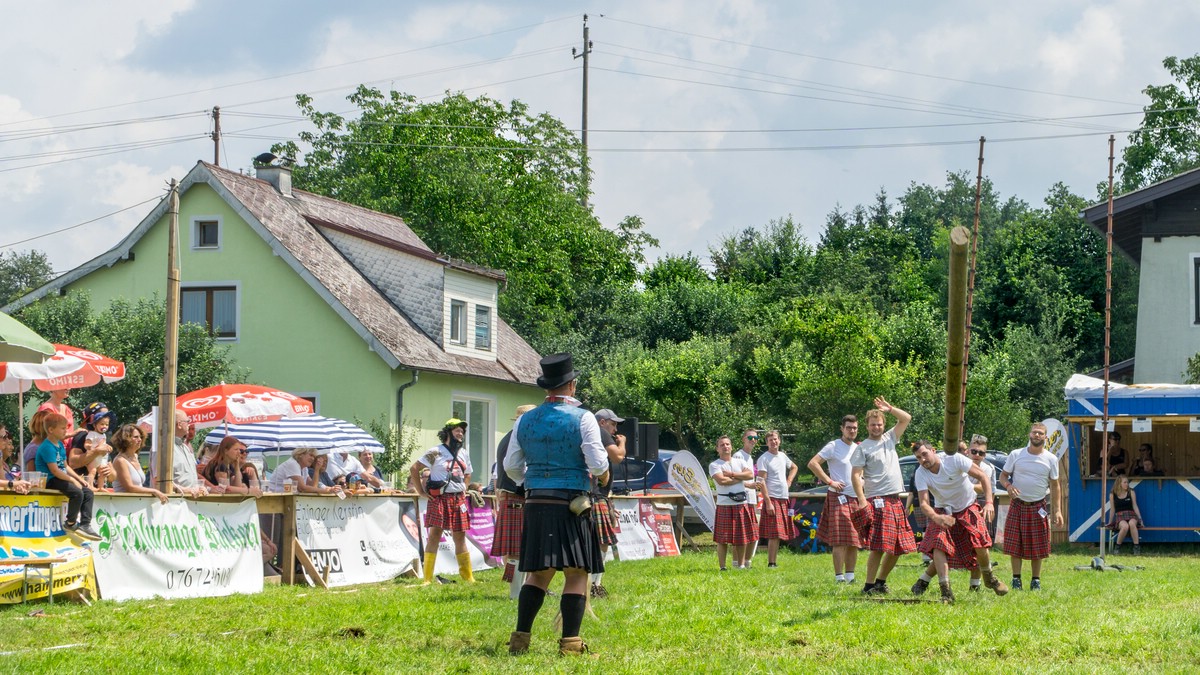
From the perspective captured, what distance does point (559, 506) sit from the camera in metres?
8.40

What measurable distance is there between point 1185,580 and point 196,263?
66.4ft

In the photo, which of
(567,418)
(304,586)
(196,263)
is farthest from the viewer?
(196,263)

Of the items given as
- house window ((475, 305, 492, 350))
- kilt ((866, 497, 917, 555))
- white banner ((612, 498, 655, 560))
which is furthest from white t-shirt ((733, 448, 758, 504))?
house window ((475, 305, 492, 350))

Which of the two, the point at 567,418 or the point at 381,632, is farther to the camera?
the point at 381,632

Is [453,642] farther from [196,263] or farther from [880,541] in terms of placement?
[196,263]

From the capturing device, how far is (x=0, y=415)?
1013 inches

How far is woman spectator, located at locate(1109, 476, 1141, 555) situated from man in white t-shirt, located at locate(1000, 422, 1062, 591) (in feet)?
25.2

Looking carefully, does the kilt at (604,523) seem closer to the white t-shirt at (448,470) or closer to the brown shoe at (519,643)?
the brown shoe at (519,643)

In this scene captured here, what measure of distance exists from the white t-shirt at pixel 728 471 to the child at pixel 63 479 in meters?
7.55

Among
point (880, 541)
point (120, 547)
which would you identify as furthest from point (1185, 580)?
point (120, 547)

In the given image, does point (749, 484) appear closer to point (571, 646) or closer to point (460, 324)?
point (571, 646)

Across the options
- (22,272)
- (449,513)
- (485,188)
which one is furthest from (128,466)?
(22,272)

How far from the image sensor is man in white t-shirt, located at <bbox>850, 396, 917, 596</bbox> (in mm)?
12500

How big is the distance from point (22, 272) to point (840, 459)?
2927 inches
